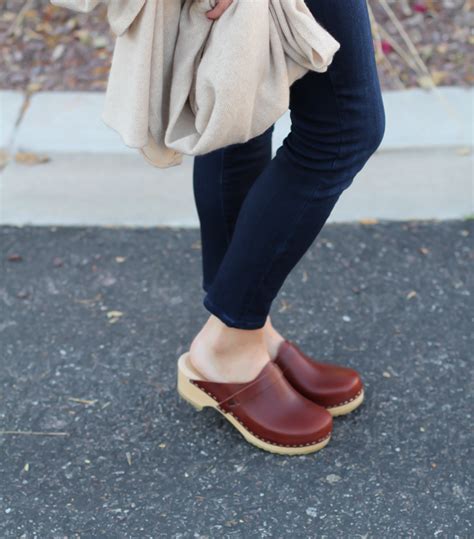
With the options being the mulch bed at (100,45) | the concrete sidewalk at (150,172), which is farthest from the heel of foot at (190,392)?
the mulch bed at (100,45)

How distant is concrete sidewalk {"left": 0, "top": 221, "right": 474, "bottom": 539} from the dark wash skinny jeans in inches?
13.7

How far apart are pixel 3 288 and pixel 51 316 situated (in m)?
0.21

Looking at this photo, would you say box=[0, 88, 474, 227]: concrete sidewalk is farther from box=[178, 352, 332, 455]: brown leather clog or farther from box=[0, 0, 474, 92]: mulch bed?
box=[178, 352, 332, 455]: brown leather clog

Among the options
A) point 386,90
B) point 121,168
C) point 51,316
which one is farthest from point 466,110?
point 51,316

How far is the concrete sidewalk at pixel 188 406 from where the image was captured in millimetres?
1833

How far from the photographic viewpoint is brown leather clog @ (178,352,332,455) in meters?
1.96

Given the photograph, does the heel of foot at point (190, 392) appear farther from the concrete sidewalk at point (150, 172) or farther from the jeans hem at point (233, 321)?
the concrete sidewalk at point (150, 172)

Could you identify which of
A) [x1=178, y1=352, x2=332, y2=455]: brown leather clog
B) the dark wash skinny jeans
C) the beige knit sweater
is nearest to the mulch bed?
the dark wash skinny jeans

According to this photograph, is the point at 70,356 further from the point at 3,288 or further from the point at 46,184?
the point at 46,184

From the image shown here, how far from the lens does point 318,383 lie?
81.2 inches

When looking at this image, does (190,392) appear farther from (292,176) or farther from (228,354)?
(292,176)

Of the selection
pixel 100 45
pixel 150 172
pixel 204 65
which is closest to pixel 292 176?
pixel 204 65

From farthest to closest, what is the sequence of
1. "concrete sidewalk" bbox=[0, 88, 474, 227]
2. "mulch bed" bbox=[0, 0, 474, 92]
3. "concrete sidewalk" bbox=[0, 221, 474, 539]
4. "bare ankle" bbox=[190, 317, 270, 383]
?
1. "mulch bed" bbox=[0, 0, 474, 92]
2. "concrete sidewalk" bbox=[0, 88, 474, 227]
3. "bare ankle" bbox=[190, 317, 270, 383]
4. "concrete sidewalk" bbox=[0, 221, 474, 539]

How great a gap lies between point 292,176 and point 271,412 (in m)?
0.53
